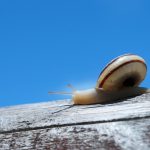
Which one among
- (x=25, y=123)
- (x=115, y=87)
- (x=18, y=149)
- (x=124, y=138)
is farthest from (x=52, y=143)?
(x=115, y=87)

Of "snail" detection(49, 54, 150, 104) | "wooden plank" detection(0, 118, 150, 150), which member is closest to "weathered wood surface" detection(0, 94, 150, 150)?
"wooden plank" detection(0, 118, 150, 150)

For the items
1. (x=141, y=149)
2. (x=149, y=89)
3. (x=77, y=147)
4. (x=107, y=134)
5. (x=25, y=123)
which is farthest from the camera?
→ (x=149, y=89)

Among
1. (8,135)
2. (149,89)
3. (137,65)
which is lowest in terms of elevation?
(8,135)

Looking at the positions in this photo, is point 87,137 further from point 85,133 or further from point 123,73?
point 123,73

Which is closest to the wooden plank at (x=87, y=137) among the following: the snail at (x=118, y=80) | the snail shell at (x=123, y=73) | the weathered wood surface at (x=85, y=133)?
the weathered wood surface at (x=85, y=133)

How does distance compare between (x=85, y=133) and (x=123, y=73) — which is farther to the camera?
(x=123, y=73)

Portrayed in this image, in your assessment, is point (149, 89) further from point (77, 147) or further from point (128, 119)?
point (77, 147)

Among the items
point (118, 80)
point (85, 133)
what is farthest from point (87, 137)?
point (118, 80)
